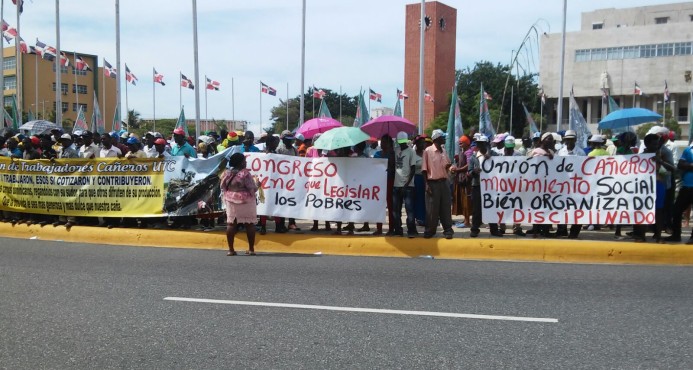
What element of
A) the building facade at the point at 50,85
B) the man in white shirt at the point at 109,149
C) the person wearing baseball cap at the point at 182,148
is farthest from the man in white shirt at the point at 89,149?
the building facade at the point at 50,85

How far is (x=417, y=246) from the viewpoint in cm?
1002

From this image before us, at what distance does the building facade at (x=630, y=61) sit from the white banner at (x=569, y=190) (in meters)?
57.5

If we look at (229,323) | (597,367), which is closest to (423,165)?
(229,323)

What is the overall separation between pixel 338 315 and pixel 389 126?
5615 mm

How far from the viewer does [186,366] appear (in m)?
4.84

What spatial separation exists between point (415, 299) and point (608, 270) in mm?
3300

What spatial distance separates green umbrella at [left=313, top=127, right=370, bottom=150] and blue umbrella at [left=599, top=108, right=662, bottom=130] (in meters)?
5.97

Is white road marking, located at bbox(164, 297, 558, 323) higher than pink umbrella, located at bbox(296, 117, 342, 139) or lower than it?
lower

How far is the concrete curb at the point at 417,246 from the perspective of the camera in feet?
30.6

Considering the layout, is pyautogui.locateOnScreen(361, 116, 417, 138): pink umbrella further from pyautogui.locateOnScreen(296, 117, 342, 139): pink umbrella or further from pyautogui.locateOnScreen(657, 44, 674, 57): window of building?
pyautogui.locateOnScreen(657, 44, 674, 57): window of building

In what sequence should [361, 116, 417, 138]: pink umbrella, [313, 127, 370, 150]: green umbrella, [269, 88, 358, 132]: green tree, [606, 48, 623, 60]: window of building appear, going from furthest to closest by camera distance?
[269, 88, 358, 132]: green tree → [606, 48, 623, 60]: window of building → [361, 116, 417, 138]: pink umbrella → [313, 127, 370, 150]: green umbrella

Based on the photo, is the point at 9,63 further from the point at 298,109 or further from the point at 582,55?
the point at 582,55

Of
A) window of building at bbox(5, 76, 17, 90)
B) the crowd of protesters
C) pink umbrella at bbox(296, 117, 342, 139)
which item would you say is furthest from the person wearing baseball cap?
window of building at bbox(5, 76, 17, 90)

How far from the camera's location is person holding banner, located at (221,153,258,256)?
32.4 ft
